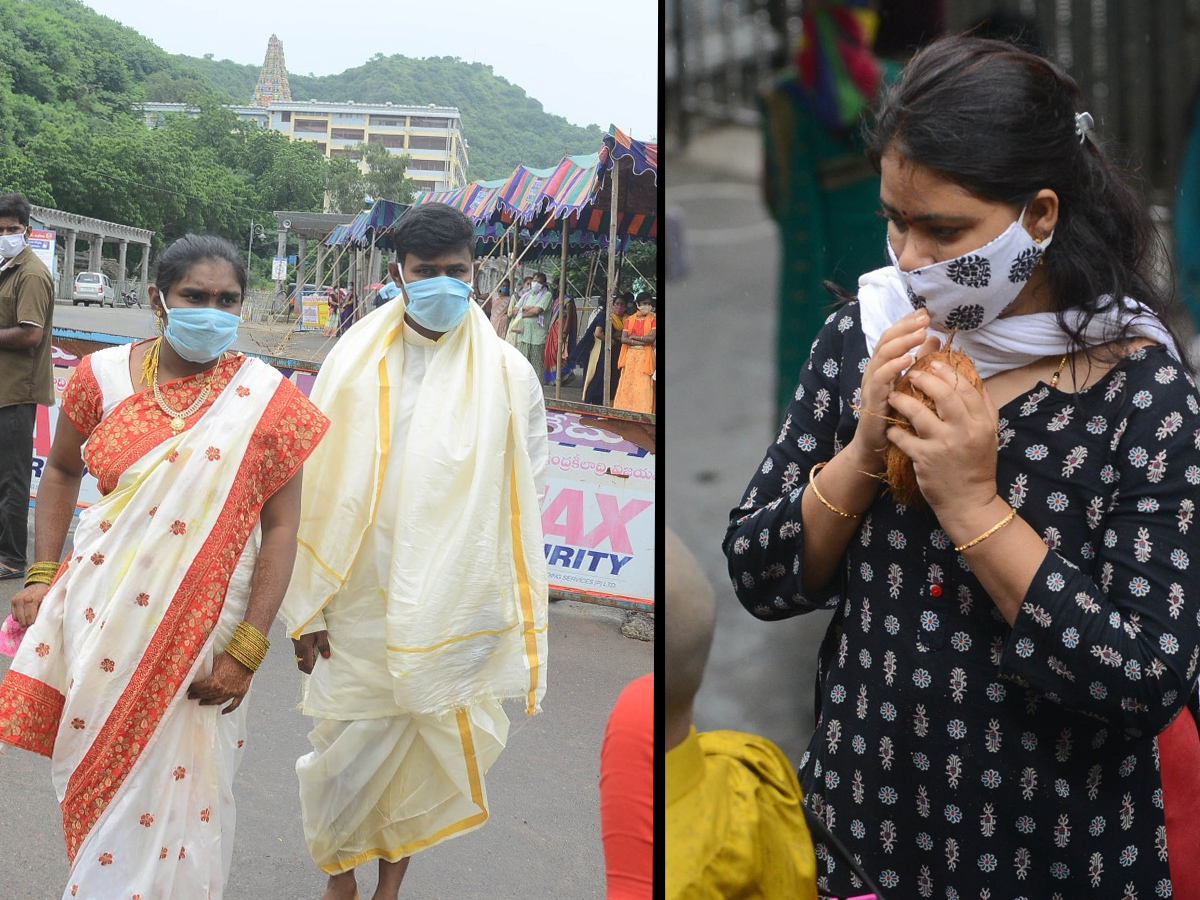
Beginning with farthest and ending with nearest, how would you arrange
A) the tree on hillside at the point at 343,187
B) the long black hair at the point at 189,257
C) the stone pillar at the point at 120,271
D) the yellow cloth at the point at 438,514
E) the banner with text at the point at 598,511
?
the banner with text at the point at 598,511 → the tree on hillside at the point at 343,187 → the stone pillar at the point at 120,271 → the yellow cloth at the point at 438,514 → the long black hair at the point at 189,257

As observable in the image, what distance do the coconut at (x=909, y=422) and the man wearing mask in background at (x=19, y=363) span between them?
4257 millimetres

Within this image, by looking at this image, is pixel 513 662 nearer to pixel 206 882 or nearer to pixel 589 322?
pixel 206 882

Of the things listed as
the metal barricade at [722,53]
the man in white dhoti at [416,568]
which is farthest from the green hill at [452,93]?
the metal barricade at [722,53]

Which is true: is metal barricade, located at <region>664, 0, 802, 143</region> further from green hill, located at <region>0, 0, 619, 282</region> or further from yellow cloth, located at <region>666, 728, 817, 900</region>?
green hill, located at <region>0, 0, 619, 282</region>

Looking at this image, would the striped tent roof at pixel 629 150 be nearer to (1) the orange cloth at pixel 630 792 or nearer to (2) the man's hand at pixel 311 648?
(2) the man's hand at pixel 311 648

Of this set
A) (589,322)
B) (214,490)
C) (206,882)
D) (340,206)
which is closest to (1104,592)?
(214,490)

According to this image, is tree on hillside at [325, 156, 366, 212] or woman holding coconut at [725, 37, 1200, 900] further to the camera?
tree on hillside at [325, 156, 366, 212]

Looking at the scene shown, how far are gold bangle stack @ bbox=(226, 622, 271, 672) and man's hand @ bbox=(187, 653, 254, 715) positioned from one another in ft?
0.04

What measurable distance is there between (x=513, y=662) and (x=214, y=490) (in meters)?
0.83

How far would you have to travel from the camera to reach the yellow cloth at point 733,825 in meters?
0.90

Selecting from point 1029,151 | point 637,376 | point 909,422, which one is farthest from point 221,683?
point 637,376

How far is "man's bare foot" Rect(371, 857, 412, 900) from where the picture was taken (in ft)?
8.55

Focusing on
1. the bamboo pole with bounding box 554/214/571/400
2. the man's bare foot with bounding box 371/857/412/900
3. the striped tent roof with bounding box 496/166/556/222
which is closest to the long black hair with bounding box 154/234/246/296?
the man's bare foot with bounding box 371/857/412/900

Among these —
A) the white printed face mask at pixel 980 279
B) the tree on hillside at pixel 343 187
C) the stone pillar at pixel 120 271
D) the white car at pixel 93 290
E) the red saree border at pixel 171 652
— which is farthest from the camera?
the white car at pixel 93 290
